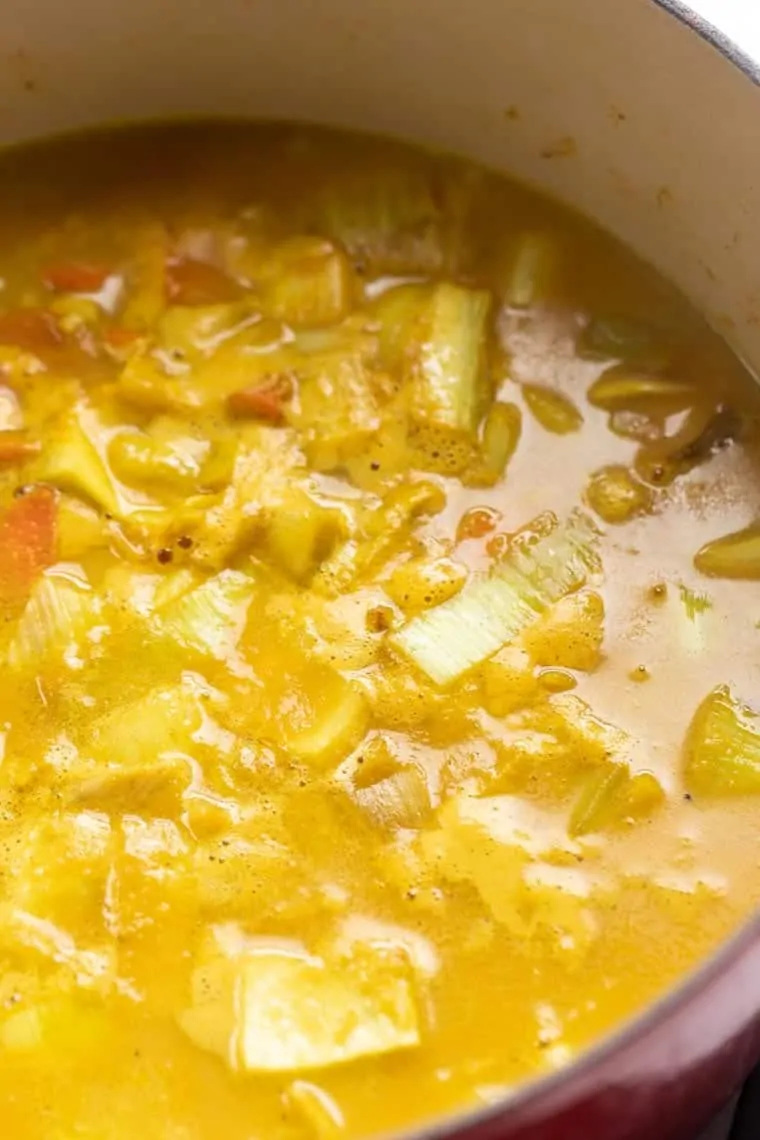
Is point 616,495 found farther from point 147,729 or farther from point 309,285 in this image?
point 147,729

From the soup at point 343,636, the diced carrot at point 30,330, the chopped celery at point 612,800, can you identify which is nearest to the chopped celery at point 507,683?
the soup at point 343,636

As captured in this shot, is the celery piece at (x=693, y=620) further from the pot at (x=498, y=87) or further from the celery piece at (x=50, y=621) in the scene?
the celery piece at (x=50, y=621)

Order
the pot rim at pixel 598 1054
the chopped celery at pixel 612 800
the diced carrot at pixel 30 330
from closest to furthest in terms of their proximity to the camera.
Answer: the pot rim at pixel 598 1054 → the chopped celery at pixel 612 800 → the diced carrot at pixel 30 330

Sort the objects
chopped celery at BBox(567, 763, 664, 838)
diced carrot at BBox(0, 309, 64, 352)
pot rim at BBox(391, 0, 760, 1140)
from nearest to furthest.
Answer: pot rim at BBox(391, 0, 760, 1140)
chopped celery at BBox(567, 763, 664, 838)
diced carrot at BBox(0, 309, 64, 352)

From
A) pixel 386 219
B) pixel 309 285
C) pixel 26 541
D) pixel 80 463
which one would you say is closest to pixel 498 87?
pixel 386 219

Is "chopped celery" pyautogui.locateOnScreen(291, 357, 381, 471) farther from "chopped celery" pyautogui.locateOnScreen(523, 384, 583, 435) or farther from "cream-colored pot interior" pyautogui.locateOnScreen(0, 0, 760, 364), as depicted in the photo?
"cream-colored pot interior" pyautogui.locateOnScreen(0, 0, 760, 364)

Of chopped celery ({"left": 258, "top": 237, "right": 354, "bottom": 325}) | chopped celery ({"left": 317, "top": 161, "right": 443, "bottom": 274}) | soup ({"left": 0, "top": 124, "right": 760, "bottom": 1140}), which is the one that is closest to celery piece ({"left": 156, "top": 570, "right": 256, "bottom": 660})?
soup ({"left": 0, "top": 124, "right": 760, "bottom": 1140})

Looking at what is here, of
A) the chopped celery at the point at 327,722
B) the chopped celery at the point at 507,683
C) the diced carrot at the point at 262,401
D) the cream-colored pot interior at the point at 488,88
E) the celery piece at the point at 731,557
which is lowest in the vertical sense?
the chopped celery at the point at 327,722
